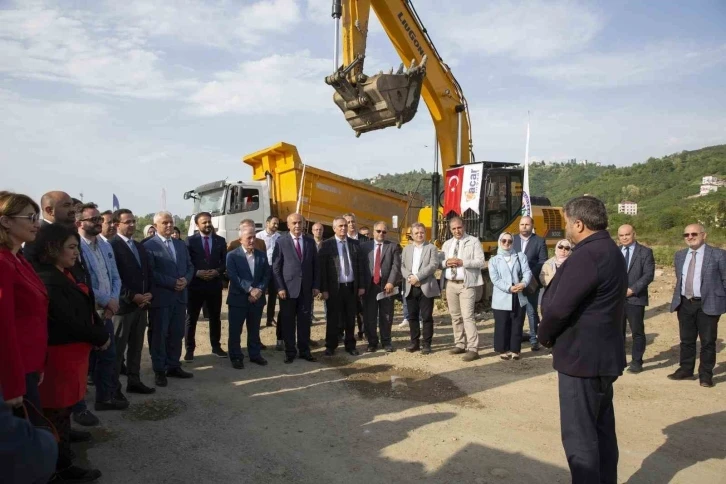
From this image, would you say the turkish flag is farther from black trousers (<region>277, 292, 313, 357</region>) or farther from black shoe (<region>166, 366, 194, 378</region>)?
black shoe (<region>166, 366, 194, 378</region>)

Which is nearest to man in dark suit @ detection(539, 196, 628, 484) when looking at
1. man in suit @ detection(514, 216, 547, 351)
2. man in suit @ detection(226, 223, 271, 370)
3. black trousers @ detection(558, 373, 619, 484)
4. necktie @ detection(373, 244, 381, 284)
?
black trousers @ detection(558, 373, 619, 484)

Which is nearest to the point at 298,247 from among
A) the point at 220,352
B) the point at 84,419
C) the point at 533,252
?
the point at 220,352

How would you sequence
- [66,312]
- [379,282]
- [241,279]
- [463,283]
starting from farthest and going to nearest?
[379,282] → [463,283] → [241,279] → [66,312]

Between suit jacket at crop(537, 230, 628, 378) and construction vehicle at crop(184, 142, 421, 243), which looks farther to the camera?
construction vehicle at crop(184, 142, 421, 243)

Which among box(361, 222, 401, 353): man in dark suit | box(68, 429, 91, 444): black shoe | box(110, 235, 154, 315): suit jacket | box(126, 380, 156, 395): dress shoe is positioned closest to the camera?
box(68, 429, 91, 444): black shoe

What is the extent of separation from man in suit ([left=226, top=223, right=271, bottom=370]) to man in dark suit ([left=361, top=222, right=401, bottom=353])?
1.56 metres

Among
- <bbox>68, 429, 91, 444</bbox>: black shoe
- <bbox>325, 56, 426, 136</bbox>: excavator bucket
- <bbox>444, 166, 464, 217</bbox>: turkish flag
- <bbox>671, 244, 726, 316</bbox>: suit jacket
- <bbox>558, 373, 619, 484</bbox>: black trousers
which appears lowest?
<bbox>68, 429, 91, 444</bbox>: black shoe

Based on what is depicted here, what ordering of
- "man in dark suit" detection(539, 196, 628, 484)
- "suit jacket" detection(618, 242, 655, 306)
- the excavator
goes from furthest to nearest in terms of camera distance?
the excavator → "suit jacket" detection(618, 242, 655, 306) → "man in dark suit" detection(539, 196, 628, 484)

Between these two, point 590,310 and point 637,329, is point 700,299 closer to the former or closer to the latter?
point 637,329

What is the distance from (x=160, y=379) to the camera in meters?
5.33

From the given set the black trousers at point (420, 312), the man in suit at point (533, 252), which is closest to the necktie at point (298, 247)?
the black trousers at point (420, 312)

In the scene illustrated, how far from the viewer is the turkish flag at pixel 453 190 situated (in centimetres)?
1086

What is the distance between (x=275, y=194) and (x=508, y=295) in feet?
28.4

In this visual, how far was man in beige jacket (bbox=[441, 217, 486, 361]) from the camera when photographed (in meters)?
6.70
